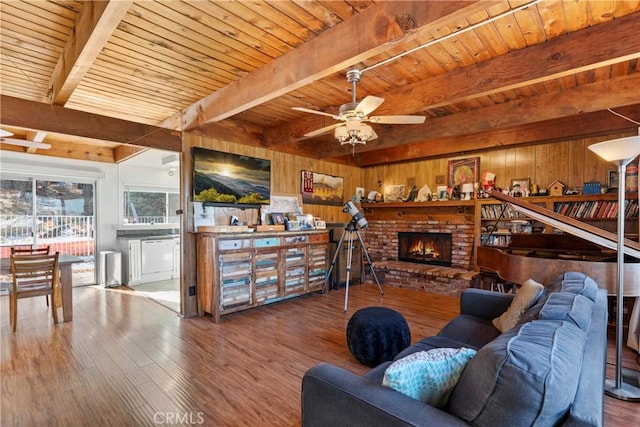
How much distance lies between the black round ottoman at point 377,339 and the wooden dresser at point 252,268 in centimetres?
191

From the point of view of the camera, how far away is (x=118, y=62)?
2795 millimetres

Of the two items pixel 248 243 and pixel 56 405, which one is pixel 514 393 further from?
pixel 248 243

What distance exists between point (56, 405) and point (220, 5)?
287 cm

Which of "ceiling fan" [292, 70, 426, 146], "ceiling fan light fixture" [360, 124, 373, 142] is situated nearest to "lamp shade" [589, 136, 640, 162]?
"ceiling fan" [292, 70, 426, 146]

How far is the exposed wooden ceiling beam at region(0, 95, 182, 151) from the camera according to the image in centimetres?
293

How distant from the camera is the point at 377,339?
2549mm

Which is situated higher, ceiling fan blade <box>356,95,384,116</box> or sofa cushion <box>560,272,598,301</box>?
ceiling fan blade <box>356,95,384,116</box>

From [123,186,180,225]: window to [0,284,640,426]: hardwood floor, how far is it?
238 centimetres

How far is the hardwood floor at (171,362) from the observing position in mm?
2033

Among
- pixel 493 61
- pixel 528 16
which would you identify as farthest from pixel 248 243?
pixel 528 16

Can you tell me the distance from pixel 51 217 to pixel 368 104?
6.15 m

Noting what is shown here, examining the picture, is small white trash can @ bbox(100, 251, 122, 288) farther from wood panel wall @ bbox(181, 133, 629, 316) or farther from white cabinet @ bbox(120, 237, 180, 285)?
wood panel wall @ bbox(181, 133, 629, 316)

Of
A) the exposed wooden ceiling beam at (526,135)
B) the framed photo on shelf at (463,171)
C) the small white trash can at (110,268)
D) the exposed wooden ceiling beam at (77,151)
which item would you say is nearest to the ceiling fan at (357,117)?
the exposed wooden ceiling beam at (526,135)

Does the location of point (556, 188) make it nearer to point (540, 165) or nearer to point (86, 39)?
point (540, 165)
